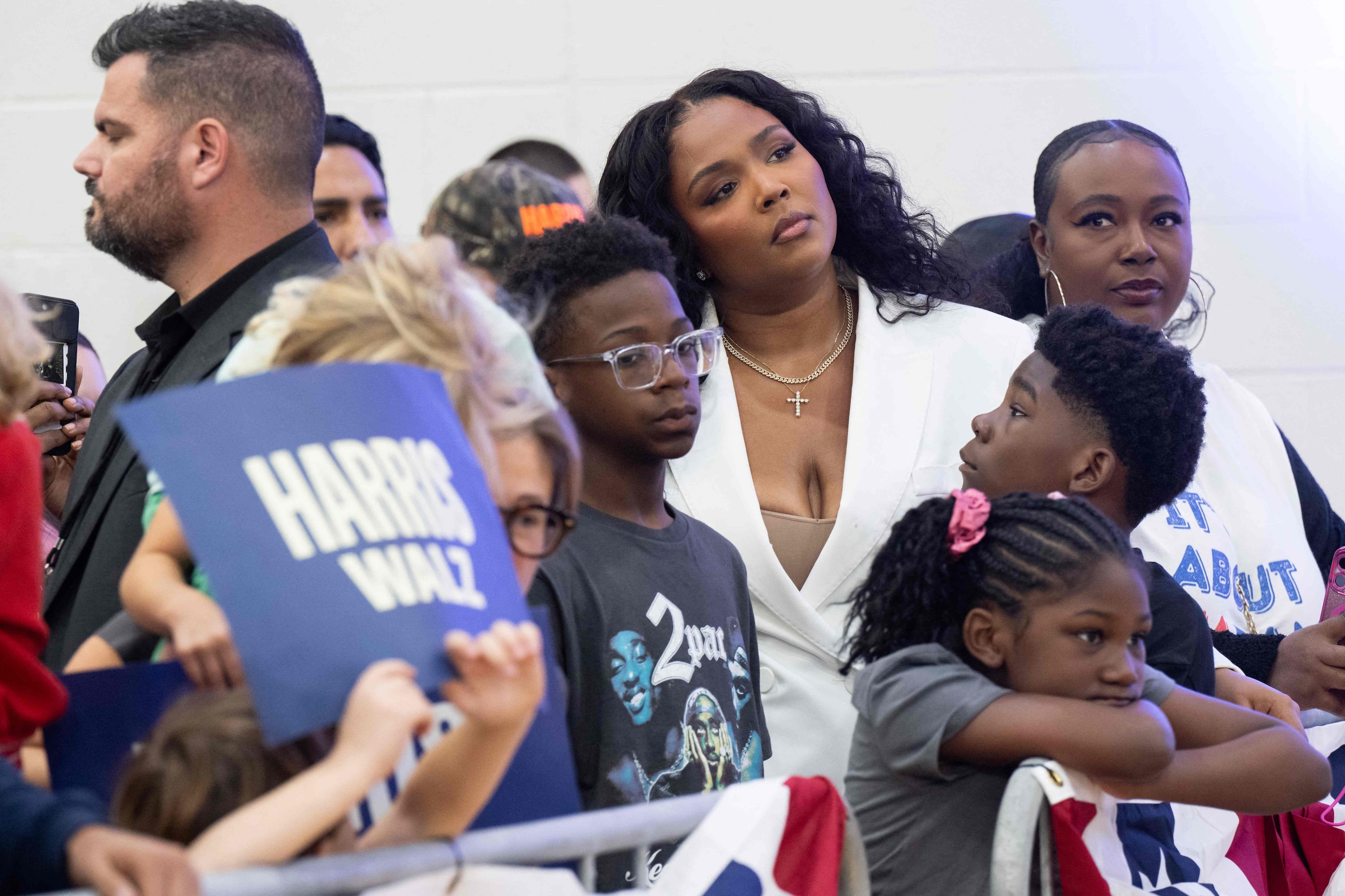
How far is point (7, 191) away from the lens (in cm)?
320

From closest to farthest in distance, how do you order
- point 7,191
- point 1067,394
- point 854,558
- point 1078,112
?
point 1067,394 < point 854,558 < point 7,191 < point 1078,112

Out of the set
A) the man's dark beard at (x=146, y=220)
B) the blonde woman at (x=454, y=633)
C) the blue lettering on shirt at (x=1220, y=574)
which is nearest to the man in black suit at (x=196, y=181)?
the man's dark beard at (x=146, y=220)

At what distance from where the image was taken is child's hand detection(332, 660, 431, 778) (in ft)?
2.58

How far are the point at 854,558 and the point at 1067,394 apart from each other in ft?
1.12

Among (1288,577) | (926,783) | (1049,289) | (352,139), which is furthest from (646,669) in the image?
(352,139)

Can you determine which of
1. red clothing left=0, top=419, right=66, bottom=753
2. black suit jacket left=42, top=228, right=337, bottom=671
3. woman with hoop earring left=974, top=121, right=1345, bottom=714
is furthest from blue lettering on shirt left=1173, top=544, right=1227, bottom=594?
red clothing left=0, top=419, right=66, bottom=753

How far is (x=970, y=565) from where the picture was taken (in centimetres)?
141

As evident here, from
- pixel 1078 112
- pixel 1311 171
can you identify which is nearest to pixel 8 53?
pixel 1078 112

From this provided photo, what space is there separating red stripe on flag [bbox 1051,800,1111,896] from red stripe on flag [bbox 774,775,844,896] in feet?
0.59

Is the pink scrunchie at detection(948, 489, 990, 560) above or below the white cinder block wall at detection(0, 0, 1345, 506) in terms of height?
below

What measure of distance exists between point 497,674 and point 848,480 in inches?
42.0

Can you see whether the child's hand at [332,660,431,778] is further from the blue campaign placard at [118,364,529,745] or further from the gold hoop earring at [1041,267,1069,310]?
the gold hoop earring at [1041,267,1069,310]

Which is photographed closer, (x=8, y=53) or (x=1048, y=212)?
(x=1048, y=212)

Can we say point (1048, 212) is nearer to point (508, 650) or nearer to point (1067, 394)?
point (1067, 394)
